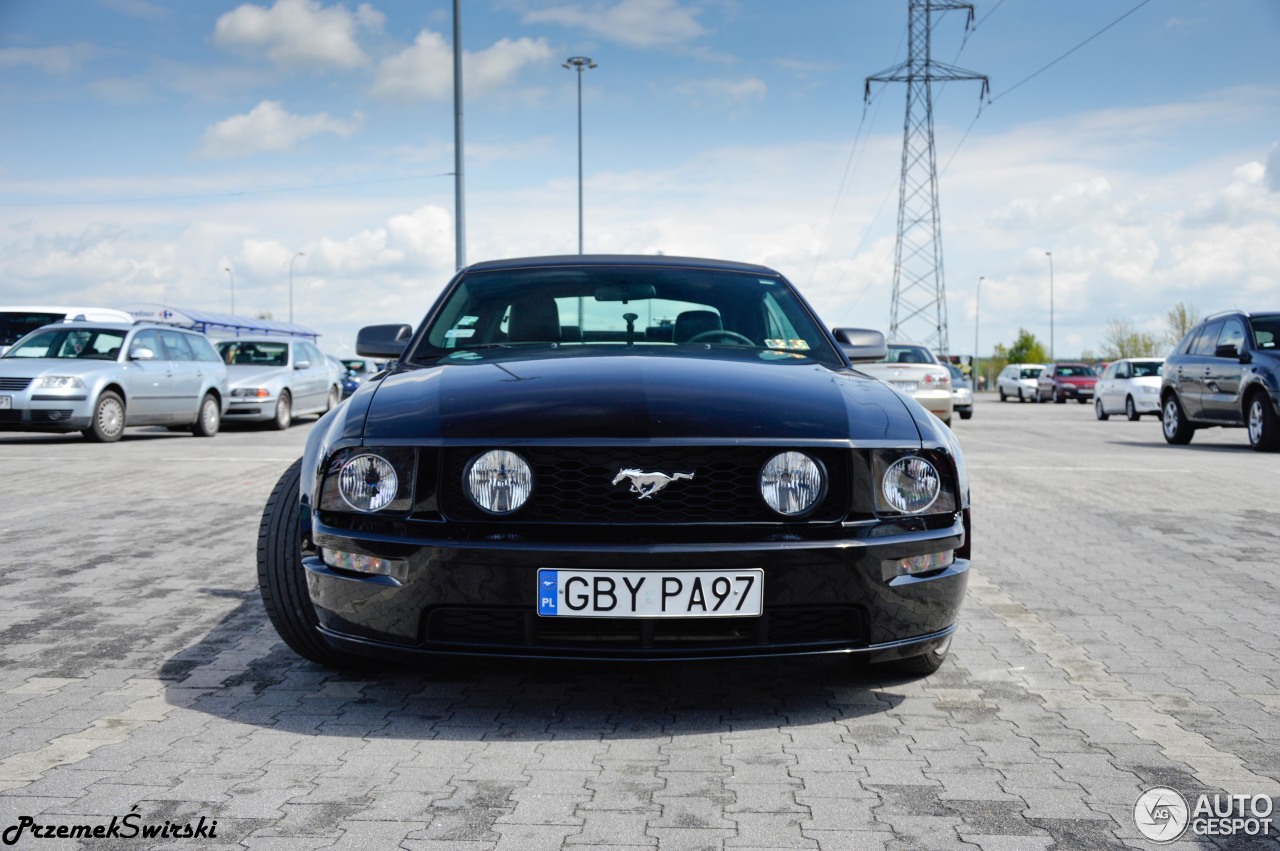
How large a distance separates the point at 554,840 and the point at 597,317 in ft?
8.53

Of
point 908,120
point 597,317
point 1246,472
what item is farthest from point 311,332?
point 597,317

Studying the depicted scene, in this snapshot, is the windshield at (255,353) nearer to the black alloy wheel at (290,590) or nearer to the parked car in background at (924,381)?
the parked car in background at (924,381)

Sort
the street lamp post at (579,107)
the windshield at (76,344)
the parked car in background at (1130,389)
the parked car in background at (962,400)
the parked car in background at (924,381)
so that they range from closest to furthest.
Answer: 1. the windshield at (76,344)
2. the parked car in background at (924,381)
3. the parked car in background at (962,400)
4. the parked car in background at (1130,389)
5. the street lamp post at (579,107)

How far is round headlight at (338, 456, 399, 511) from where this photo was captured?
334 centimetres

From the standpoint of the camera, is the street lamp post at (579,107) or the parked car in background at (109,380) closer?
the parked car in background at (109,380)

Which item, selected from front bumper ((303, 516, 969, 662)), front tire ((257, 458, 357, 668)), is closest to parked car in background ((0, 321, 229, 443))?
front tire ((257, 458, 357, 668))

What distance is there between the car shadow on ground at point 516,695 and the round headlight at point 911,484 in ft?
1.55

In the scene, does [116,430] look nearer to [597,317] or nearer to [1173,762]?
[597,317]

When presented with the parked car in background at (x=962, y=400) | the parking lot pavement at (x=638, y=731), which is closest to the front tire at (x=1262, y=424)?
the parking lot pavement at (x=638, y=731)

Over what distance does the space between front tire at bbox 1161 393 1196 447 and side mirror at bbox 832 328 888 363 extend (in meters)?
12.6

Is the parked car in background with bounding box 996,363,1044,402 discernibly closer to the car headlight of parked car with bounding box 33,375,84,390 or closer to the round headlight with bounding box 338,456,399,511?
the car headlight of parked car with bounding box 33,375,84,390

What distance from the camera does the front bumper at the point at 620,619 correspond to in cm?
319

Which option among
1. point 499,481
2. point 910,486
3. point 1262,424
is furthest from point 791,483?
point 1262,424

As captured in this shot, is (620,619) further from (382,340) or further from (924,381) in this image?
(924,381)
